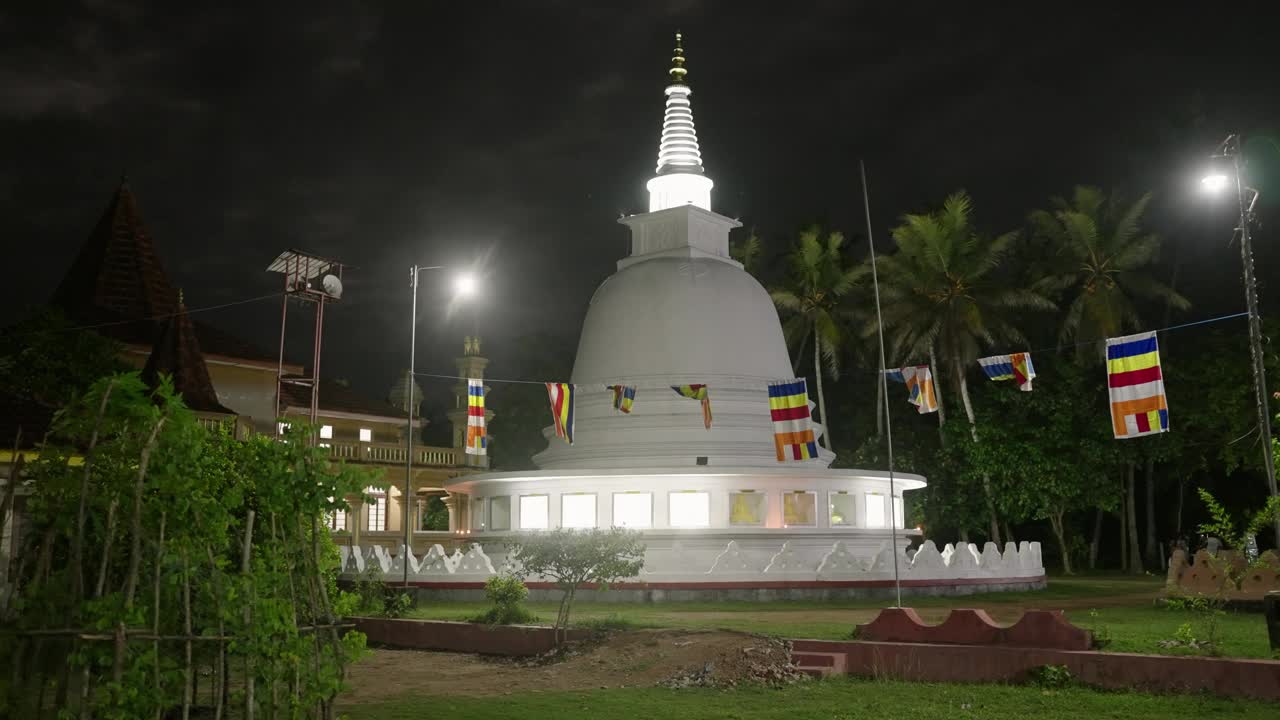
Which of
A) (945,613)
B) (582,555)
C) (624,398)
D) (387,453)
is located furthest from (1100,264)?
(582,555)

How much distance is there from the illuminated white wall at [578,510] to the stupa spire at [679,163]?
44.8ft

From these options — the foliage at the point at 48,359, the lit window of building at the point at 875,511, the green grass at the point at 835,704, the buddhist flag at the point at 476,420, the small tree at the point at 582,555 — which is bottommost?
the green grass at the point at 835,704

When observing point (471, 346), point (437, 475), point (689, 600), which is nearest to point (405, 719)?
point (689, 600)

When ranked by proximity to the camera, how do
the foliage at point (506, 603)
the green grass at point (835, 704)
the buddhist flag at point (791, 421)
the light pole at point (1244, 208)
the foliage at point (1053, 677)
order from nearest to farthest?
the green grass at point (835, 704) < the foliage at point (1053, 677) < the light pole at point (1244, 208) < the foliage at point (506, 603) < the buddhist flag at point (791, 421)

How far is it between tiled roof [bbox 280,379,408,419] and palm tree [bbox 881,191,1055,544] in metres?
29.4

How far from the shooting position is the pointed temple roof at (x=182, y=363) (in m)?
45.2

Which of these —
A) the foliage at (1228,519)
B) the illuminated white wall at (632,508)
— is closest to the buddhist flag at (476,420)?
the illuminated white wall at (632,508)

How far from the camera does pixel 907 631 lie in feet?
60.1

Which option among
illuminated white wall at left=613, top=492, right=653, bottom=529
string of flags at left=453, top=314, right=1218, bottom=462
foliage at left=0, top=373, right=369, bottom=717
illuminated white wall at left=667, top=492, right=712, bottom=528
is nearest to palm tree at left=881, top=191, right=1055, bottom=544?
string of flags at left=453, top=314, right=1218, bottom=462

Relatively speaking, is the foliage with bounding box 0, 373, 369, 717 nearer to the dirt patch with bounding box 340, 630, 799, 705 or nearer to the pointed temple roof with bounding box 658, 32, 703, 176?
the dirt patch with bounding box 340, 630, 799, 705

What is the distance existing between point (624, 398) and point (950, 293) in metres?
20.5

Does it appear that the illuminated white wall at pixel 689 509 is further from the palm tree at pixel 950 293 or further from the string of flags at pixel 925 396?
the palm tree at pixel 950 293

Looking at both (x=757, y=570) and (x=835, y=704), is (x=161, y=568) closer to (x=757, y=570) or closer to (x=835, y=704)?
(x=835, y=704)

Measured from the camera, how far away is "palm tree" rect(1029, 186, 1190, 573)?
50844mm
